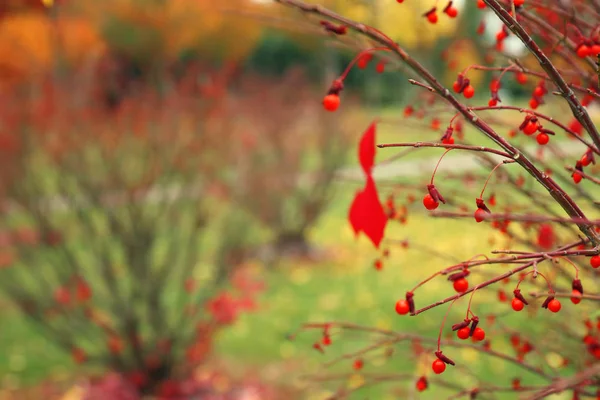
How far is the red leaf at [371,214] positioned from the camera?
4.35ft

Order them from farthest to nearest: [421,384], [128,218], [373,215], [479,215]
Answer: [128,218] → [421,384] → [373,215] → [479,215]

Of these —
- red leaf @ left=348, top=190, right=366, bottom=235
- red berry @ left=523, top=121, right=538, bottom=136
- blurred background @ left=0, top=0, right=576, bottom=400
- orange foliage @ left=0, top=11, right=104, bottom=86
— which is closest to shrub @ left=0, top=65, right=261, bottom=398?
blurred background @ left=0, top=0, right=576, bottom=400

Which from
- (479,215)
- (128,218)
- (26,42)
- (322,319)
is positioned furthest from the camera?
(26,42)

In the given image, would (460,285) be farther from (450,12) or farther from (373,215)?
(450,12)

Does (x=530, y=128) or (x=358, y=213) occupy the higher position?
(x=530, y=128)

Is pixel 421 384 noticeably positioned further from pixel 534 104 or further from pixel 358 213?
pixel 534 104

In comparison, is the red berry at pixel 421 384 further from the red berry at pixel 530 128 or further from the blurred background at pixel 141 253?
the blurred background at pixel 141 253

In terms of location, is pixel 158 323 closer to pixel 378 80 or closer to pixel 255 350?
pixel 255 350

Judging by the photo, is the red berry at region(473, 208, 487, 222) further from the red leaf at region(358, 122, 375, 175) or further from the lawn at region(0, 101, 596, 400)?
the lawn at region(0, 101, 596, 400)

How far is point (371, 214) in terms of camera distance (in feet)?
4.42

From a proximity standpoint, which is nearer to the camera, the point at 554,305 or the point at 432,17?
the point at 554,305

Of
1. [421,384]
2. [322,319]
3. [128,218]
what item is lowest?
[322,319]

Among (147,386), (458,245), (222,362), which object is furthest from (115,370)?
(458,245)

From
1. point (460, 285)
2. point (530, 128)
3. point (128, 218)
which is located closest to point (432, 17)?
point (530, 128)
